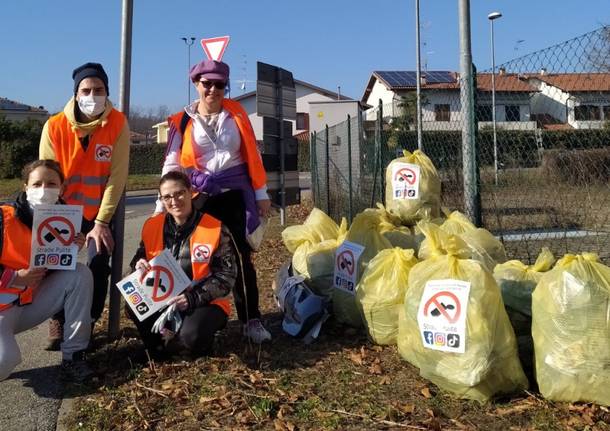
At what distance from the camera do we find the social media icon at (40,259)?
332 cm

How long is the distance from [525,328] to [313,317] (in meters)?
1.45

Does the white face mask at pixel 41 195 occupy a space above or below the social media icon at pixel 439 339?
above

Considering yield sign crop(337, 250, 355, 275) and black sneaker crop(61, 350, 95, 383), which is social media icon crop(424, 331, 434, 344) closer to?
yield sign crop(337, 250, 355, 275)

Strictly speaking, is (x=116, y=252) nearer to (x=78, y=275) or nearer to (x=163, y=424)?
(x=78, y=275)

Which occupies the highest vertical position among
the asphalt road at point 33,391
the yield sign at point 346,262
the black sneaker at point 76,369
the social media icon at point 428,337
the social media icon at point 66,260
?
the social media icon at point 66,260

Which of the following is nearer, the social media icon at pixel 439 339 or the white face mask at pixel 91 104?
the social media icon at pixel 439 339

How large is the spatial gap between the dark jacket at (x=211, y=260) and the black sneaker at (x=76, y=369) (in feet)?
2.11

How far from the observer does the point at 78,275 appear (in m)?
3.49

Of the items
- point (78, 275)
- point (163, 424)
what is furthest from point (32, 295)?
point (163, 424)

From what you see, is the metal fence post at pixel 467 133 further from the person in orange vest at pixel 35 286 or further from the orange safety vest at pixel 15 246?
the orange safety vest at pixel 15 246

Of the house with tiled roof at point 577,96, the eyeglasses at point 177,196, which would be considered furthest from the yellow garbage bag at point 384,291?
the house with tiled roof at point 577,96

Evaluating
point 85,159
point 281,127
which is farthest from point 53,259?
point 281,127

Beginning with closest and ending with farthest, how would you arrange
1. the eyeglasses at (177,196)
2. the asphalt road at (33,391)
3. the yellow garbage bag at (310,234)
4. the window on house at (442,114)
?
the asphalt road at (33,391), the eyeglasses at (177,196), the yellow garbage bag at (310,234), the window on house at (442,114)

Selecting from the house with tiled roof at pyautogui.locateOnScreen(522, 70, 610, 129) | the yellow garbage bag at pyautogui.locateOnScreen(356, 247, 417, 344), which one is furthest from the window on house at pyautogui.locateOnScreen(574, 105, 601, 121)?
the yellow garbage bag at pyautogui.locateOnScreen(356, 247, 417, 344)
